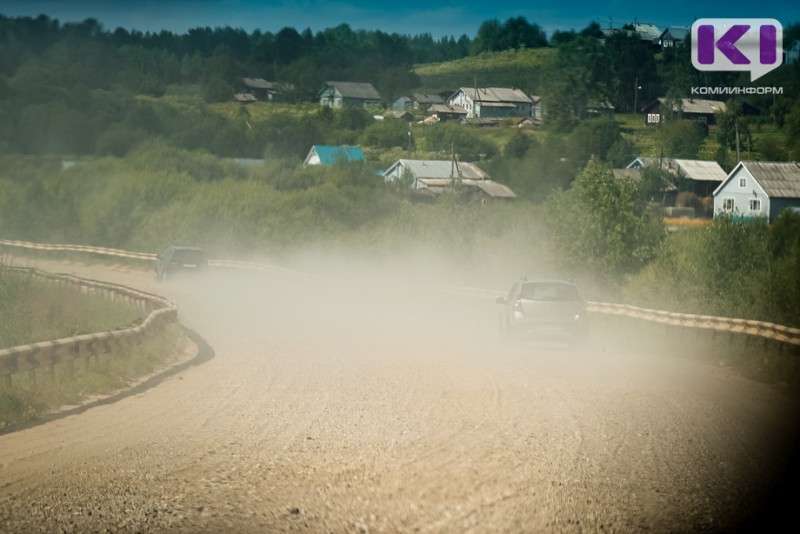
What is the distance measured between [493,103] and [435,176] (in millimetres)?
50424

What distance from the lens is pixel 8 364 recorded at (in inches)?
608

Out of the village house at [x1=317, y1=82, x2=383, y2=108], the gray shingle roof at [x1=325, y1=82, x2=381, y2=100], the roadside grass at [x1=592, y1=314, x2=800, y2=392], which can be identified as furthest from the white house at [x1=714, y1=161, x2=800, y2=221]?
the gray shingle roof at [x1=325, y1=82, x2=381, y2=100]

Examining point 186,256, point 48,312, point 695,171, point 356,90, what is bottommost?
point 186,256

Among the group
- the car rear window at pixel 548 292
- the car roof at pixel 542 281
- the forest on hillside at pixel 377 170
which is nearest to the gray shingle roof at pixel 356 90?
the forest on hillside at pixel 377 170

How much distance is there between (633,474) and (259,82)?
6577 inches

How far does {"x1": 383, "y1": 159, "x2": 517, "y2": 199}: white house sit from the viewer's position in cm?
9731

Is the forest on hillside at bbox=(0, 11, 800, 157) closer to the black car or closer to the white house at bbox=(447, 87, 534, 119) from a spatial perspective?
the white house at bbox=(447, 87, 534, 119)

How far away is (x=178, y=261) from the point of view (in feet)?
165

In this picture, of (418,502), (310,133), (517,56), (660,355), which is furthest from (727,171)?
(517,56)

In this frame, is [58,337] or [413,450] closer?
[413,450]

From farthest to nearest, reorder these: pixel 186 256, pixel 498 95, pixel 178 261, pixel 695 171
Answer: pixel 498 95 < pixel 695 171 < pixel 186 256 < pixel 178 261

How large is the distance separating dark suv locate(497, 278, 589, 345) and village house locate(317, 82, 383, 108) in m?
138

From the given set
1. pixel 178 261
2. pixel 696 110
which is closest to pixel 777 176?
pixel 696 110

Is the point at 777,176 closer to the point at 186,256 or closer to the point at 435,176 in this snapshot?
the point at 435,176
